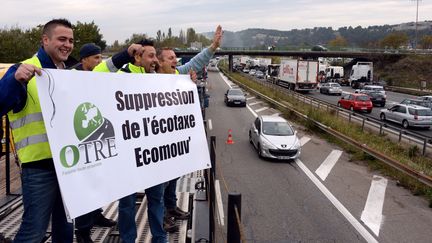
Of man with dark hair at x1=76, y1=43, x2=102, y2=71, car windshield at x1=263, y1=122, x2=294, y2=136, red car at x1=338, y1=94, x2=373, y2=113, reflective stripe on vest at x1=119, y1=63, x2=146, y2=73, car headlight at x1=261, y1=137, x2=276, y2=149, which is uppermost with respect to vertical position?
man with dark hair at x1=76, y1=43, x2=102, y2=71

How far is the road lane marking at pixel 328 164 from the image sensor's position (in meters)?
14.4

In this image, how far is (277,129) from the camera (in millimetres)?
17781

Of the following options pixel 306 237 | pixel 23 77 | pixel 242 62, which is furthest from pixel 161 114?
pixel 242 62

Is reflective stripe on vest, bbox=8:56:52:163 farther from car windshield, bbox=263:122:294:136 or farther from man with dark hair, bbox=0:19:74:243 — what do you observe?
car windshield, bbox=263:122:294:136

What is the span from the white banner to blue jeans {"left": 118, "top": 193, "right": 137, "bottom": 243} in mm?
480

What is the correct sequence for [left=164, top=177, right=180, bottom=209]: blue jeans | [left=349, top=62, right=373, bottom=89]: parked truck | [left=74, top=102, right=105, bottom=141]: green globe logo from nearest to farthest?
[left=74, top=102, right=105, bottom=141]: green globe logo
[left=164, top=177, right=180, bottom=209]: blue jeans
[left=349, top=62, right=373, bottom=89]: parked truck

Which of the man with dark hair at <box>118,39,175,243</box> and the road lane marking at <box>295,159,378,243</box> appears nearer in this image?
the man with dark hair at <box>118,39,175,243</box>

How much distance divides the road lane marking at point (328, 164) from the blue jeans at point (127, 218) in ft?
34.4

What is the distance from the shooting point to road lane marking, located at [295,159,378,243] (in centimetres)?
894

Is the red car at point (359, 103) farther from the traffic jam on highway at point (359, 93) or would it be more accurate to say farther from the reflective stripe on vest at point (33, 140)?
the reflective stripe on vest at point (33, 140)

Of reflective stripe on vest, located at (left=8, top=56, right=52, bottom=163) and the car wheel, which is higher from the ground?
reflective stripe on vest, located at (left=8, top=56, right=52, bottom=163)

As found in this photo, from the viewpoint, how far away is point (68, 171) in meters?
3.05

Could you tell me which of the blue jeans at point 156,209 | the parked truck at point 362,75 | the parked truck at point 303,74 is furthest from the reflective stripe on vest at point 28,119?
the parked truck at point 362,75

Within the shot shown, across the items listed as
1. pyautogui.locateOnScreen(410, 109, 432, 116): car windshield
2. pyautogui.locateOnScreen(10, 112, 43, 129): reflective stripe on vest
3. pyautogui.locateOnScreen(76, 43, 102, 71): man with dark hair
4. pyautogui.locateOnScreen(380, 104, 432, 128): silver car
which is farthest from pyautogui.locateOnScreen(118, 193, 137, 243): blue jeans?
pyautogui.locateOnScreen(410, 109, 432, 116): car windshield
